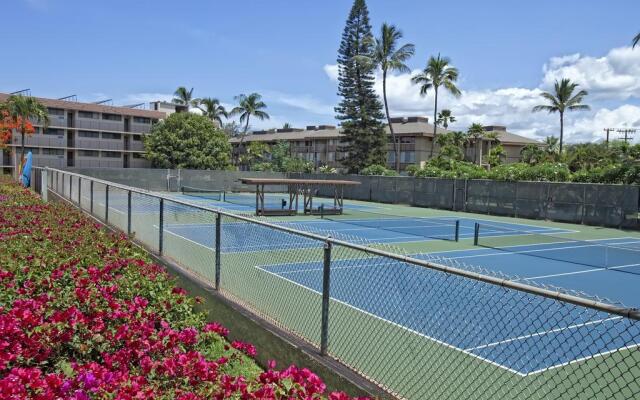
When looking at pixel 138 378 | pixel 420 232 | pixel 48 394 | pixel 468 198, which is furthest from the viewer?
pixel 468 198

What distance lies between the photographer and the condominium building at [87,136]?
68062 mm

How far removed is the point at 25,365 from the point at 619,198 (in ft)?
105

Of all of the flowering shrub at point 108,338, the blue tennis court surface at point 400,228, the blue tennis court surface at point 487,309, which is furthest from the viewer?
the blue tennis court surface at point 400,228

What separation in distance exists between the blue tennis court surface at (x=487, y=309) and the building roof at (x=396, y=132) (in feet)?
170

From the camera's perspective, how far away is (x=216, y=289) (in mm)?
7625

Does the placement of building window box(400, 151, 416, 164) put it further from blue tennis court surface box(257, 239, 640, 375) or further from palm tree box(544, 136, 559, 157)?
blue tennis court surface box(257, 239, 640, 375)

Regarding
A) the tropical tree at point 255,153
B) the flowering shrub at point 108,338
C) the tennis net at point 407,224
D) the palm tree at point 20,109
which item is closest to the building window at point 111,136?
the tropical tree at point 255,153

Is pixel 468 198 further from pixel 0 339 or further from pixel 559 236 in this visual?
pixel 0 339

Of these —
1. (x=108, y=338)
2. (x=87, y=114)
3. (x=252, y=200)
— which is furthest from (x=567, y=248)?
(x=87, y=114)

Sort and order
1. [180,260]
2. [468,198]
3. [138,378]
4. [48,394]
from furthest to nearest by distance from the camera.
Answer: [468,198]
[180,260]
[138,378]
[48,394]

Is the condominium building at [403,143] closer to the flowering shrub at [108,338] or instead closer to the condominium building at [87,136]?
the condominium building at [87,136]

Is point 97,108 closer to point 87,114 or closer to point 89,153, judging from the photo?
point 87,114

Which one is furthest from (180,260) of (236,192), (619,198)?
(236,192)

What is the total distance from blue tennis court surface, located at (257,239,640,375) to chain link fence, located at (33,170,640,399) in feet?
0.15
